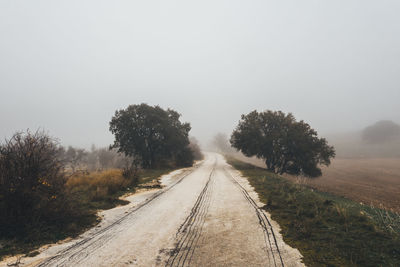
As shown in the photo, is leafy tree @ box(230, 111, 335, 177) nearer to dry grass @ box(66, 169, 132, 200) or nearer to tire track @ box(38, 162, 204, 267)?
dry grass @ box(66, 169, 132, 200)

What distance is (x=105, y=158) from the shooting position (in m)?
42.5

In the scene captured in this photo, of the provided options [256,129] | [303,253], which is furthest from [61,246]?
[256,129]

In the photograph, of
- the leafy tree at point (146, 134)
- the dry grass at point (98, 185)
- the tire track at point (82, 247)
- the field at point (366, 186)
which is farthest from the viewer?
the leafy tree at point (146, 134)

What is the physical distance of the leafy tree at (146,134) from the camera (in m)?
25.2

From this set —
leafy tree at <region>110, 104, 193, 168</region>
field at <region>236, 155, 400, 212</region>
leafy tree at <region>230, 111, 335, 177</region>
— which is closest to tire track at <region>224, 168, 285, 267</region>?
field at <region>236, 155, 400, 212</region>

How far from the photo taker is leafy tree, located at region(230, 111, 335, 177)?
2297 centimetres

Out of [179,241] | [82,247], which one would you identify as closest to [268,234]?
[179,241]

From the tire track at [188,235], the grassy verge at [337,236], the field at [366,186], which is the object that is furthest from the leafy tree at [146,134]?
the grassy verge at [337,236]

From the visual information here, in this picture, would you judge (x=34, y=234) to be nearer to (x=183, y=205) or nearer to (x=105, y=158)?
(x=183, y=205)

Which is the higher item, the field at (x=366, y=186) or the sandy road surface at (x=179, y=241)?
the sandy road surface at (x=179, y=241)

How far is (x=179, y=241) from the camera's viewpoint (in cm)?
487

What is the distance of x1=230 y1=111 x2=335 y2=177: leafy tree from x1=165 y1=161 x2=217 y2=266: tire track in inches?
713

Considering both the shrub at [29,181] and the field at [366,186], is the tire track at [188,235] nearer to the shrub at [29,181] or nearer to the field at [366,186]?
the shrub at [29,181]

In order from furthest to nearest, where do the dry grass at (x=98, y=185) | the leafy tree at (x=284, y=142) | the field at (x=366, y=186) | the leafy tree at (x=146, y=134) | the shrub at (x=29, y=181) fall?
1. the leafy tree at (x=146, y=134)
2. the leafy tree at (x=284, y=142)
3. the field at (x=366, y=186)
4. the dry grass at (x=98, y=185)
5. the shrub at (x=29, y=181)
